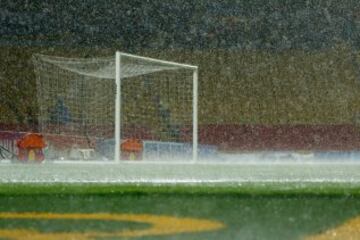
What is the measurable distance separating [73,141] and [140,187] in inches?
116

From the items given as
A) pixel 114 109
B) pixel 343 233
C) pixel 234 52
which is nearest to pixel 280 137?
pixel 234 52

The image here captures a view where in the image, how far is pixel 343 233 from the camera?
135 cm

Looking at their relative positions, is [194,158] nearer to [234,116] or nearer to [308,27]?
[234,116]

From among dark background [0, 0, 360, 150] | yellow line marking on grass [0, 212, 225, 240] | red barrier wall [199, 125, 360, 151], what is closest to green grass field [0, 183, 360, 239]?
yellow line marking on grass [0, 212, 225, 240]

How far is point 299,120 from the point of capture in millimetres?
7355

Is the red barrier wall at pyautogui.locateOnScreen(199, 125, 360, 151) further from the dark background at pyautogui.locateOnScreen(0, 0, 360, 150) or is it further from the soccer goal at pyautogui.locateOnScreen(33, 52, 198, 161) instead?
the soccer goal at pyautogui.locateOnScreen(33, 52, 198, 161)

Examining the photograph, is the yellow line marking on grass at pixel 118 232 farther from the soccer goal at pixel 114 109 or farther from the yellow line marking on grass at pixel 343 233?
the soccer goal at pixel 114 109

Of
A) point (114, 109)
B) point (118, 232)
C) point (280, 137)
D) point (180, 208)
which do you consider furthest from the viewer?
point (280, 137)

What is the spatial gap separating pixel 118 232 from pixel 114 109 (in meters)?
3.97

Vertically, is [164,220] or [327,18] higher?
[327,18]

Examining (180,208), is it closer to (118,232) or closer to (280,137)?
(118,232)

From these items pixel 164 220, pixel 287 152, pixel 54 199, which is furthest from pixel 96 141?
pixel 164 220

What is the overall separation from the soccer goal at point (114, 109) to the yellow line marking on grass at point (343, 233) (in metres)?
2.81

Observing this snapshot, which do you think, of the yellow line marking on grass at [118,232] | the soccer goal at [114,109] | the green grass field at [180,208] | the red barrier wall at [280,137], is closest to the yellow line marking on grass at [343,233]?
the green grass field at [180,208]
